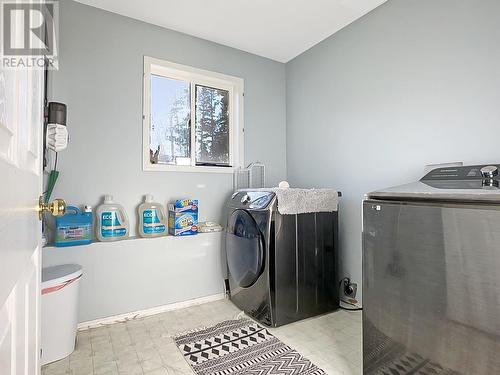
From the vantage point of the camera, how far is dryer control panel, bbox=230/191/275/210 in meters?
1.90

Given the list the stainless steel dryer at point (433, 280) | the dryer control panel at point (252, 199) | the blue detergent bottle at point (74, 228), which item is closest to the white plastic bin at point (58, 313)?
the blue detergent bottle at point (74, 228)

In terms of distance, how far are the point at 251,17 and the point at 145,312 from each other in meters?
2.49

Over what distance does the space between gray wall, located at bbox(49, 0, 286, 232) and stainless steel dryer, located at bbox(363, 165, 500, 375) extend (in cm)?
163

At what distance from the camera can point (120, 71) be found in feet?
7.04

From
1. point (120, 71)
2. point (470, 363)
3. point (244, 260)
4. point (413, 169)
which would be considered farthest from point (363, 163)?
point (120, 71)

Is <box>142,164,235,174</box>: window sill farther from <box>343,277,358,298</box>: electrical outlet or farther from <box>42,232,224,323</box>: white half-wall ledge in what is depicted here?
<box>343,277,358,298</box>: electrical outlet

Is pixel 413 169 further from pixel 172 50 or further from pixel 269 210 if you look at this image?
pixel 172 50

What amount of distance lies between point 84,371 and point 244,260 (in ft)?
3.69

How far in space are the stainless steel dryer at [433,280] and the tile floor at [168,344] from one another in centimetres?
39

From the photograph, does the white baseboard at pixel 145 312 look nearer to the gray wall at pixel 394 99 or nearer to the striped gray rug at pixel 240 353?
the striped gray rug at pixel 240 353

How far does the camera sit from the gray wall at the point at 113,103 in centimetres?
197

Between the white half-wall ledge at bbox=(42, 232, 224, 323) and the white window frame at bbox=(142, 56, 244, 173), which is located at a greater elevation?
the white window frame at bbox=(142, 56, 244, 173)

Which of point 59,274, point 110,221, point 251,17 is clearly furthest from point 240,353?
point 251,17

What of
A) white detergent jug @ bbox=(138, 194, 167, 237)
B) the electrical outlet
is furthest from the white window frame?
the electrical outlet
